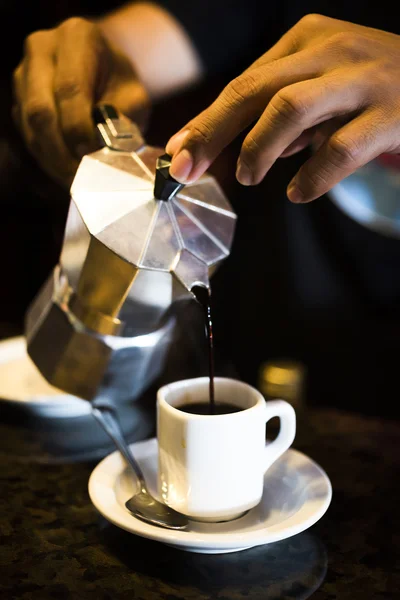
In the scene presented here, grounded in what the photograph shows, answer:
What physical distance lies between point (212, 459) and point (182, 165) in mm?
235

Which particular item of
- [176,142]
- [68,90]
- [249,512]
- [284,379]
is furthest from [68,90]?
[284,379]

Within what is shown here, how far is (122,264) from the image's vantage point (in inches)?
23.7

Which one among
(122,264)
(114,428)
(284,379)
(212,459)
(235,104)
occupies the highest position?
(235,104)

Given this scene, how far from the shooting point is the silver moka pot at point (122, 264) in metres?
0.59

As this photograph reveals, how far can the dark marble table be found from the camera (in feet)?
1.66

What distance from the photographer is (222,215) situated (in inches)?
25.8

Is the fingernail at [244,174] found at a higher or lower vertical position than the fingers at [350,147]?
lower

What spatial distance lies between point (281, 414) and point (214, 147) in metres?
0.23

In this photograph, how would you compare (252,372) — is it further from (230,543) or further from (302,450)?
(230,543)

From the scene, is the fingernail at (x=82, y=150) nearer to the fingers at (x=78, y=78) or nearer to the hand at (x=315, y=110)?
the fingers at (x=78, y=78)

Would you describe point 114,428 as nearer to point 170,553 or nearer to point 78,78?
point 170,553

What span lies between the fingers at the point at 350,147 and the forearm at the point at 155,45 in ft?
2.17

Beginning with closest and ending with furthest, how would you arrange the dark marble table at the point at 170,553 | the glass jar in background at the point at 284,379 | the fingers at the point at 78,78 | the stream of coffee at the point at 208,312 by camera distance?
1. the dark marble table at the point at 170,553
2. the stream of coffee at the point at 208,312
3. the fingers at the point at 78,78
4. the glass jar in background at the point at 284,379

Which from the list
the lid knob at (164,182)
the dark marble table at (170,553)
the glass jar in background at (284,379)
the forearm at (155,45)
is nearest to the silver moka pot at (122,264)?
the lid knob at (164,182)
